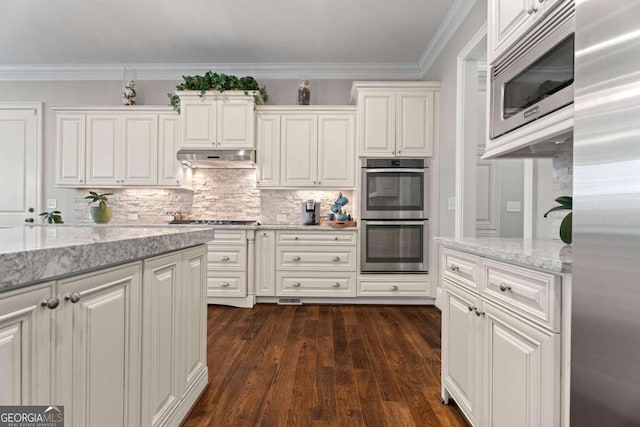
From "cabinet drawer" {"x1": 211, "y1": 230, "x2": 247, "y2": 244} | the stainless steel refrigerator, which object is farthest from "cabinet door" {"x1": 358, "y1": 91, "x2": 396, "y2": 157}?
the stainless steel refrigerator

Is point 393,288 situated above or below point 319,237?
below

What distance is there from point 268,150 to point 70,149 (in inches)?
98.8

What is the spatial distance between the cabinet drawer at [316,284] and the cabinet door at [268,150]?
1148 mm

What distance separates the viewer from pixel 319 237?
3.86 metres

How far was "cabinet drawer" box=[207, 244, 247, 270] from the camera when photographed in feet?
12.3

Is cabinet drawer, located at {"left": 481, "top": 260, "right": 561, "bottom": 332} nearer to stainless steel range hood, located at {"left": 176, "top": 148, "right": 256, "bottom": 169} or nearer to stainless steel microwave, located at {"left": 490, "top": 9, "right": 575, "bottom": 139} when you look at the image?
stainless steel microwave, located at {"left": 490, "top": 9, "right": 575, "bottom": 139}

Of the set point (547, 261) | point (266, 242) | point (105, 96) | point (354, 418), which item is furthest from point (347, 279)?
point (105, 96)

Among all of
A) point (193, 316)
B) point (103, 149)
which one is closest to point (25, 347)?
point (193, 316)

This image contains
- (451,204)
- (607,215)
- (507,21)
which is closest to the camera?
(607,215)

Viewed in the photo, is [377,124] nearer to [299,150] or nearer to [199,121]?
[299,150]

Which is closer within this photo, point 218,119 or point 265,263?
point 265,263

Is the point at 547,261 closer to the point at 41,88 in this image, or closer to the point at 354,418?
the point at 354,418

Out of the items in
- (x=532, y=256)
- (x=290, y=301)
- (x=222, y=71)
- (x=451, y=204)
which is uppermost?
(x=222, y=71)

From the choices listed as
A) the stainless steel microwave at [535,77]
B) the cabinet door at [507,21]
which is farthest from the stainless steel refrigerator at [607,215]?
the cabinet door at [507,21]
